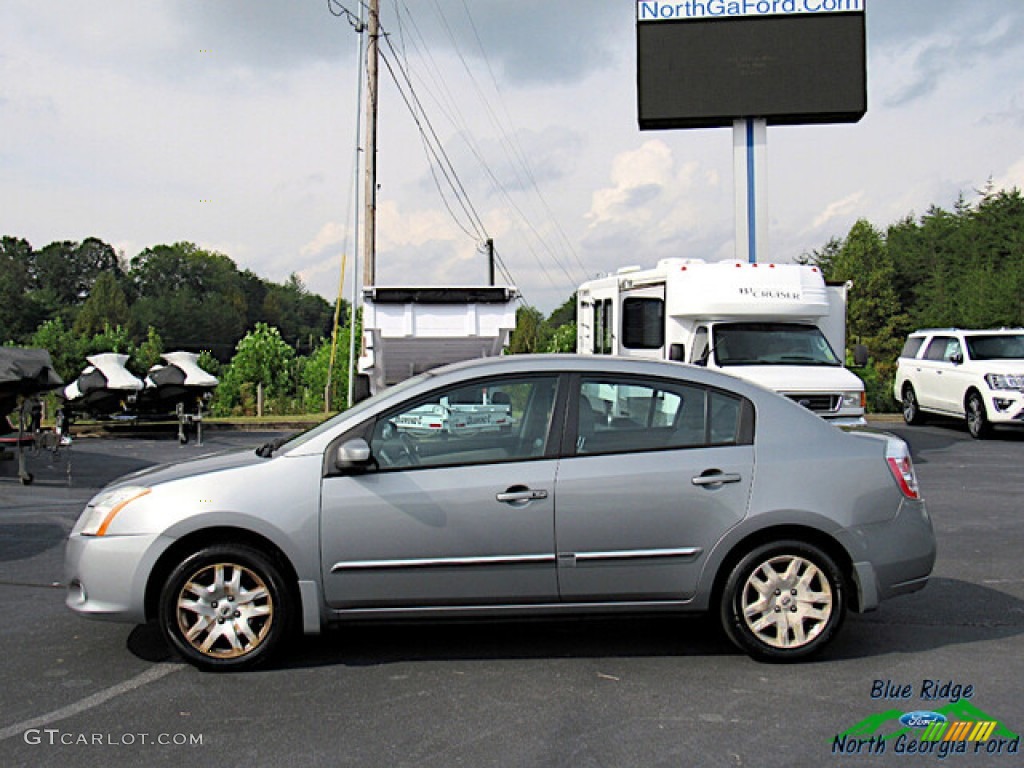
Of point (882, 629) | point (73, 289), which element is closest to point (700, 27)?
point (882, 629)

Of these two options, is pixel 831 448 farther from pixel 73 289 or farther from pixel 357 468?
pixel 73 289

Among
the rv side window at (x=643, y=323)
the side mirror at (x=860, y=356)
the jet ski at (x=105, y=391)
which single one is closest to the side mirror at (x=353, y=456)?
the rv side window at (x=643, y=323)

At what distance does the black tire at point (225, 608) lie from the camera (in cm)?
512

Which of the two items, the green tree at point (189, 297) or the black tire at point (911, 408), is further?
the green tree at point (189, 297)

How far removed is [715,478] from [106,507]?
10.2 ft

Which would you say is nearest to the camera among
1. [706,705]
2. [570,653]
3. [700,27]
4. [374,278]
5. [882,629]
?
[706,705]

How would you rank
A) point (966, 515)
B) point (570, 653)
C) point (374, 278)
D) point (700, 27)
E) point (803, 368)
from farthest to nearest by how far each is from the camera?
point (374, 278)
point (700, 27)
point (803, 368)
point (966, 515)
point (570, 653)

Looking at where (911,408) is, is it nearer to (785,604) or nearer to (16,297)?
(785,604)

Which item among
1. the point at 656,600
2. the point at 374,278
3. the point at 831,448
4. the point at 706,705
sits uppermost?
the point at 374,278

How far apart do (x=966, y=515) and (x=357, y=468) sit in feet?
23.6

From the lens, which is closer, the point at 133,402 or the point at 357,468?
the point at 357,468

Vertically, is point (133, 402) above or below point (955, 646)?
above

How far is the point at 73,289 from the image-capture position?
113 meters

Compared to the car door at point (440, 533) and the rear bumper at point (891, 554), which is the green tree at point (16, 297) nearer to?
the car door at point (440, 533)
